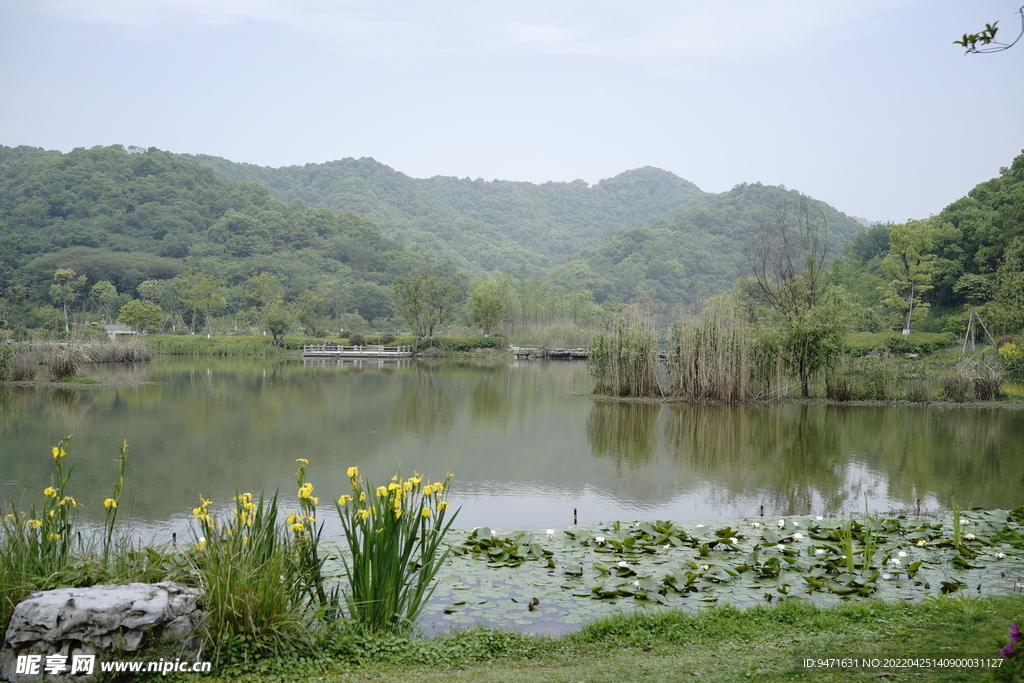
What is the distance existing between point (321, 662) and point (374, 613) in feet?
1.62

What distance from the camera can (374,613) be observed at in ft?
13.5

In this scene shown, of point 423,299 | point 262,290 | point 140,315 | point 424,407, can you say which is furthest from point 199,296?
point 424,407

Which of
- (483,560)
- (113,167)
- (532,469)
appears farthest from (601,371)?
(113,167)

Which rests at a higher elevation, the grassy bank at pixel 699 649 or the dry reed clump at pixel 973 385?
the dry reed clump at pixel 973 385

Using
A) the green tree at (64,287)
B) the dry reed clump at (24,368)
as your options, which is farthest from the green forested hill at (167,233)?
the dry reed clump at (24,368)

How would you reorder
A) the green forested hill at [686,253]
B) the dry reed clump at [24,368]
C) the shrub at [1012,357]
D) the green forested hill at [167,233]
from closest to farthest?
the dry reed clump at [24,368]
the shrub at [1012,357]
the green forested hill at [167,233]
the green forested hill at [686,253]

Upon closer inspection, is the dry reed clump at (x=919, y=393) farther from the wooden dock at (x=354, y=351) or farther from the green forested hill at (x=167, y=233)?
the green forested hill at (x=167, y=233)

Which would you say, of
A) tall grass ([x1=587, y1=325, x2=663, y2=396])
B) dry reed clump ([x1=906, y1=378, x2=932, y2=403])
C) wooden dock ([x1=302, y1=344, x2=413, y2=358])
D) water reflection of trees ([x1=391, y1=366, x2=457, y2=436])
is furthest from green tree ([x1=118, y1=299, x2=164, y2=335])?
dry reed clump ([x1=906, y1=378, x2=932, y2=403])

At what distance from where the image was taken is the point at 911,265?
132 ft

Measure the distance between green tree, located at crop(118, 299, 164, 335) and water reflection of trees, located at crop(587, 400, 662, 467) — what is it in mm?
40558

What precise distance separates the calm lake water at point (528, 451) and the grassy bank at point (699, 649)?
1880mm

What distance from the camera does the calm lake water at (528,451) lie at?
8727 millimetres

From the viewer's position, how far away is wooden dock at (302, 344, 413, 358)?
144 feet

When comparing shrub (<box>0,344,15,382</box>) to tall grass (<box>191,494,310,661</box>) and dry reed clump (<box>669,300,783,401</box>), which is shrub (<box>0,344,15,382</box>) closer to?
dry reed clump (<box>669,300,783,401</box>)
